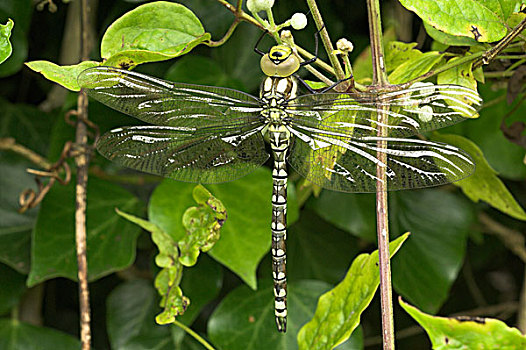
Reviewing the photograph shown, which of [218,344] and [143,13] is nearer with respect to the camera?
[143,13]

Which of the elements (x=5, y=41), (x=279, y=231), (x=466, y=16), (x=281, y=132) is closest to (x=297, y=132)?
(x=281, y=132)

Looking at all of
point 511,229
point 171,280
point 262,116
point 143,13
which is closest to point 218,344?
point 171,280

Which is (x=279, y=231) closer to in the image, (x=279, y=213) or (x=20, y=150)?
(x=279, y=213)

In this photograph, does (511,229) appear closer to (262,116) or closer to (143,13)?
(262,116)

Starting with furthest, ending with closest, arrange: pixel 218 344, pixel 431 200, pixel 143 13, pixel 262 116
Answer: pixel 431 200 < pixel 218 344 < pixel 262 116 < pixel 143 13

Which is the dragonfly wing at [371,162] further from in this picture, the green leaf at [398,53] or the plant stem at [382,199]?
the green leaf at [398,53]
